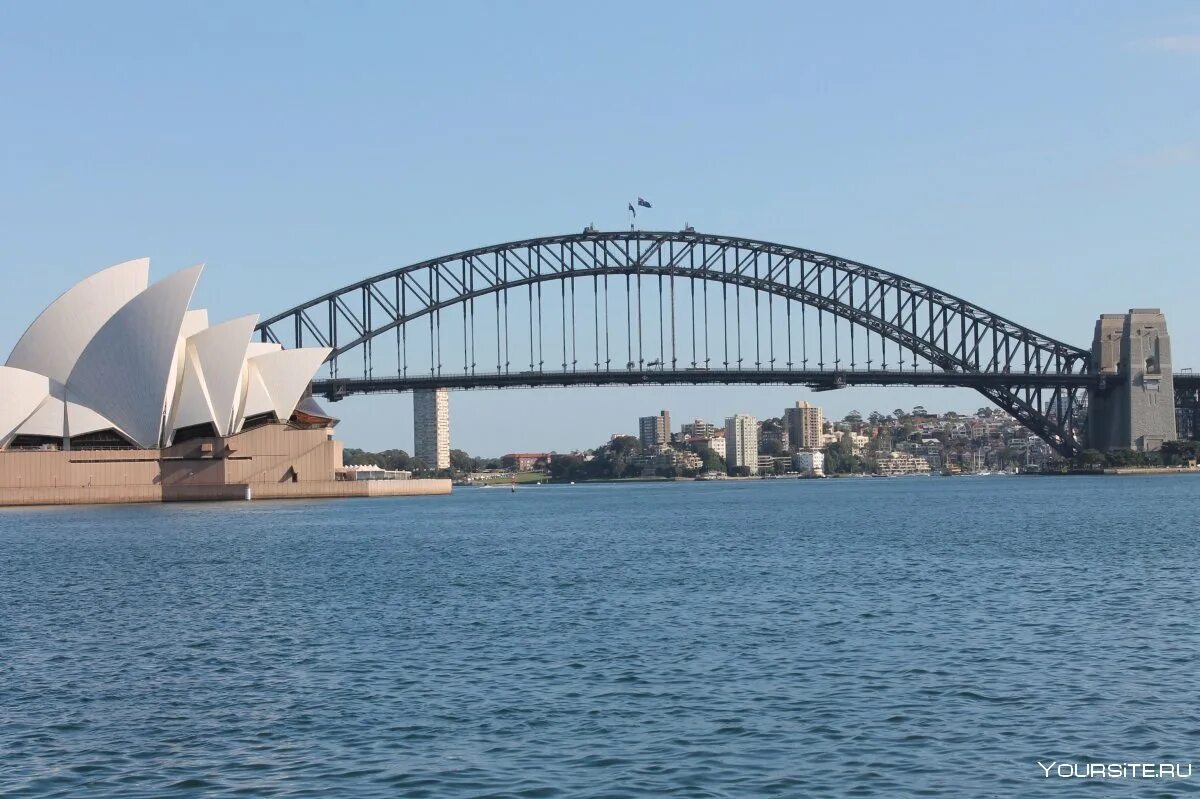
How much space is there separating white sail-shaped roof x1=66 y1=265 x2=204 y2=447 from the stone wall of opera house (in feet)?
5.30

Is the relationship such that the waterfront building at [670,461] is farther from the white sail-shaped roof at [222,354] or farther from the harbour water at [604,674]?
the harbour water at [604,674]

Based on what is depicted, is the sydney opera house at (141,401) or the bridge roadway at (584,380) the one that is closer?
the sydney opera house at (141,401)

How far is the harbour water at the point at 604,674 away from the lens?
11414 millimetres

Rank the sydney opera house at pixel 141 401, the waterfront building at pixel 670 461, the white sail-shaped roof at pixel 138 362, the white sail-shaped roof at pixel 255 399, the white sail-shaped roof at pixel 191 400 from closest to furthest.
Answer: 1. the white sail-shaped roof at pixel 138 362
2. the sydney opera house at pixel 141 401
3. the white sail-shaped roof at pixel 191 400
4. the white sail-shaped roof at pixel 255 399
5. the waterfront building at pixel 670 461

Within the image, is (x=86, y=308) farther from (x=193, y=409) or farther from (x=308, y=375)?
(x=308, y=375)

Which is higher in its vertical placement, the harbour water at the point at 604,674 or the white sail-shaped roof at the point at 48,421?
the white sail-shaped roof at the point at 48,421

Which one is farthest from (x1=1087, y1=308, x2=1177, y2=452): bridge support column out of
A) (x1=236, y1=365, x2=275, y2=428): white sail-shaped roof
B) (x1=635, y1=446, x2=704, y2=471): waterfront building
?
(x1=635, y1=446, x2=704, y2=471): waterfront building

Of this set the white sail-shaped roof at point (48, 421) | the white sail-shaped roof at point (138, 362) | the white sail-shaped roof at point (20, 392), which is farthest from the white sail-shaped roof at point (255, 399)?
the white sail-shaped roof at point (20, 392)

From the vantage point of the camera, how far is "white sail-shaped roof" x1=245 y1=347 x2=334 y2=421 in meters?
68.8

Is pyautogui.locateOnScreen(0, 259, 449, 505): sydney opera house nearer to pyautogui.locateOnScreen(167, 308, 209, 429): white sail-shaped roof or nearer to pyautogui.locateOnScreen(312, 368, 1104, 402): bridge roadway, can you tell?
pyautogui.locateOnScreen(167, 308, 209, 429): white sail-shaped roof

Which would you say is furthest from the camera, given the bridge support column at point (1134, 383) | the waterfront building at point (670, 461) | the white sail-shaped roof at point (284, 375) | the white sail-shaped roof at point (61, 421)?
the waterfront building at point (670, 461)

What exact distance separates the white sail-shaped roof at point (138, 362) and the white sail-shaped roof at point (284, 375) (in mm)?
5862

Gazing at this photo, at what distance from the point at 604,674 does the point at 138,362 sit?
161ft

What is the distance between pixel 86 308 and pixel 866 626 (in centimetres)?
4911
